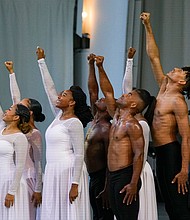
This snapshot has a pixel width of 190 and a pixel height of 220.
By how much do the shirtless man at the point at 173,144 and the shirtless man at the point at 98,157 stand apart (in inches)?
12.4

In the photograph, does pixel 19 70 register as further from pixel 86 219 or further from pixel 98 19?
pixel 86 219

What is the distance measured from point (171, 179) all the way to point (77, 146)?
45 cm

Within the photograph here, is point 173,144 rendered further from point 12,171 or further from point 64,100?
point 12,171

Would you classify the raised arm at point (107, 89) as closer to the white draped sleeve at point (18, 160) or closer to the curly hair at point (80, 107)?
the curly hair at point (80, 107)

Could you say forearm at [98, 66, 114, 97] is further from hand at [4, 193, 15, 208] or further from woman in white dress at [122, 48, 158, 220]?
hand at [4, 193, 15, 208]

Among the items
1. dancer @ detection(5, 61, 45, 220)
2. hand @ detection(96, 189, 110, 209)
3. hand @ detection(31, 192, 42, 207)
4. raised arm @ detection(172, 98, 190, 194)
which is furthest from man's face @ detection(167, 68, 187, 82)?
hand @ detection(31, 192, 42, 207)

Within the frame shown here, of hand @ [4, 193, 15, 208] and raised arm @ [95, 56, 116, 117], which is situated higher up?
raised arm @ [95, 56, 116, 117]

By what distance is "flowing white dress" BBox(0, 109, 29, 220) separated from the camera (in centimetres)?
212

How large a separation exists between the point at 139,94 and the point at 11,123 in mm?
621

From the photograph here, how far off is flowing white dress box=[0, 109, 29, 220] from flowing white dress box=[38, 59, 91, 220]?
12cm

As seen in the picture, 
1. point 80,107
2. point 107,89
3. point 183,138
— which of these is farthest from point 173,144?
point 80,107

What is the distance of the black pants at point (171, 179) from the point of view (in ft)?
6.59

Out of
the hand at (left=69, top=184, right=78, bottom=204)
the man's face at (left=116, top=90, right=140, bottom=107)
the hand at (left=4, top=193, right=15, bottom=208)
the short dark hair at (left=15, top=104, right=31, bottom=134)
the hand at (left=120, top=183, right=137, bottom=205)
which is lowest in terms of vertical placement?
the hand at (left=4, top=193, right=15, bottom=208)

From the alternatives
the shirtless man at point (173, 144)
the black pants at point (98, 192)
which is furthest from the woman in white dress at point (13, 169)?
the shirtless man at point (173, 144)
